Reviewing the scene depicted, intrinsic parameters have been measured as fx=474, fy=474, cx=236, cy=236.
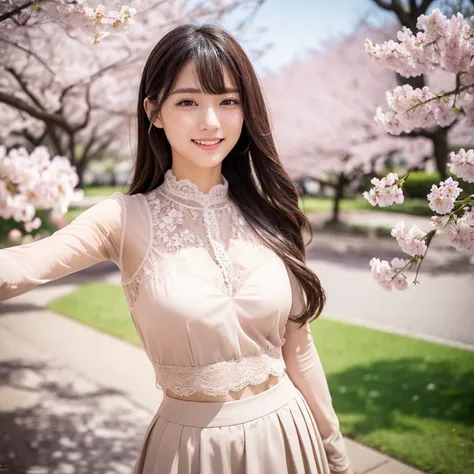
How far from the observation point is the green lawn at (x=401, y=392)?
10.5ft

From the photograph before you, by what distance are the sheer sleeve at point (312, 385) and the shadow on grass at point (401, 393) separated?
195 cm

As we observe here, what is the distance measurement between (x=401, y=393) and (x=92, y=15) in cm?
376

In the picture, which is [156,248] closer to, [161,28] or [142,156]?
[142,156]

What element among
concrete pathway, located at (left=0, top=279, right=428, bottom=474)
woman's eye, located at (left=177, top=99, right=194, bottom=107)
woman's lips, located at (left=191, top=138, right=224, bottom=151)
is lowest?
concrete pathway, located at (left=0, top=279, right=428, bottom=474)

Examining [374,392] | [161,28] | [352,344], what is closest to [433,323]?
[352,344]

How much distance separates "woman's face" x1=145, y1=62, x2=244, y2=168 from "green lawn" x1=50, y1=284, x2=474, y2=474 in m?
2.57

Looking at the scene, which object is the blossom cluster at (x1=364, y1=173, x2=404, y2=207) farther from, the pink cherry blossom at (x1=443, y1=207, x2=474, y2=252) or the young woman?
the young woman

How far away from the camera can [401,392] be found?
13.6 ft

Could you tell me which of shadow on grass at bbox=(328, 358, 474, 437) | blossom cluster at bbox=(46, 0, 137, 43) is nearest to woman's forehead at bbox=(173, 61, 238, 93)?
blossom cluster at bbox=(46, 0, 137, 43)

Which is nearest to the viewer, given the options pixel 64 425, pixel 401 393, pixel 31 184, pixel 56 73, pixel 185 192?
pixel 185 192

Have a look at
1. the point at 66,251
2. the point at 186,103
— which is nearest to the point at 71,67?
the point at 186,103

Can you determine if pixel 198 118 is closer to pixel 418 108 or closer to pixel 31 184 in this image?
pixel 418 108

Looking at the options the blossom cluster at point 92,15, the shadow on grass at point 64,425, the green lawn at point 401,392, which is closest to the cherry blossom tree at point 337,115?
the green lawn at point 401,392

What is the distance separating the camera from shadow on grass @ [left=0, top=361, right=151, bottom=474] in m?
3.28
